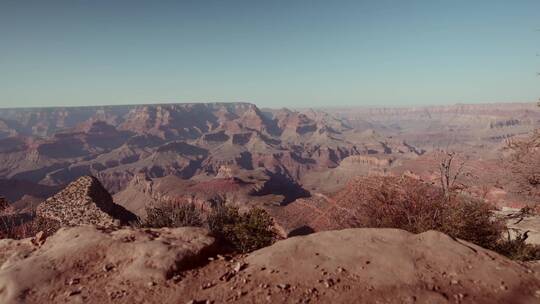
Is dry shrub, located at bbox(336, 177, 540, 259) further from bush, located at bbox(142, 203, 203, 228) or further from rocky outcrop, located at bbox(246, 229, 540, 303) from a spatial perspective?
bush, located at bbox(142, 203, 203, 228)

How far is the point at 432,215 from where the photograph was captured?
1825 centimetres

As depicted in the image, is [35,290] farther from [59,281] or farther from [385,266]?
[385,266]

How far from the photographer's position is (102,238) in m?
10.7

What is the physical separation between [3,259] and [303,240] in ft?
32.9

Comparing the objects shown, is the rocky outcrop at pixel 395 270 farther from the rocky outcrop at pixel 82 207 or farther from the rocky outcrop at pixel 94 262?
the rocky outcrop at pixel 82 207

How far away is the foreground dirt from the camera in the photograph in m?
7.88

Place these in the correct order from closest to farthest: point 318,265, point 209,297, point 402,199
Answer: point 209,297 < point 318,265 < point 402,199

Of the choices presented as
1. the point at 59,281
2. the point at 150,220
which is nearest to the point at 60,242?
the point at 59,281

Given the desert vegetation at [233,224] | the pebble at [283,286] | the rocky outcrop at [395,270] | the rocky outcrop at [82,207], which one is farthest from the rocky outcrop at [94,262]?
the rocky outcrop at [82,207]

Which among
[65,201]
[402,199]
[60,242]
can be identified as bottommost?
[65,201]

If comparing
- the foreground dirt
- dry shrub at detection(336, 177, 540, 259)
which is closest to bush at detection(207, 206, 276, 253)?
dry shrub at detection(336, 177, 540, 259)

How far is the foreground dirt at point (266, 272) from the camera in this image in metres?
7.88

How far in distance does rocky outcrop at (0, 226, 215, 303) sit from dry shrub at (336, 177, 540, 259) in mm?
11526

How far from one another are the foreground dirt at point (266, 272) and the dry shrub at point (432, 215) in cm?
550
